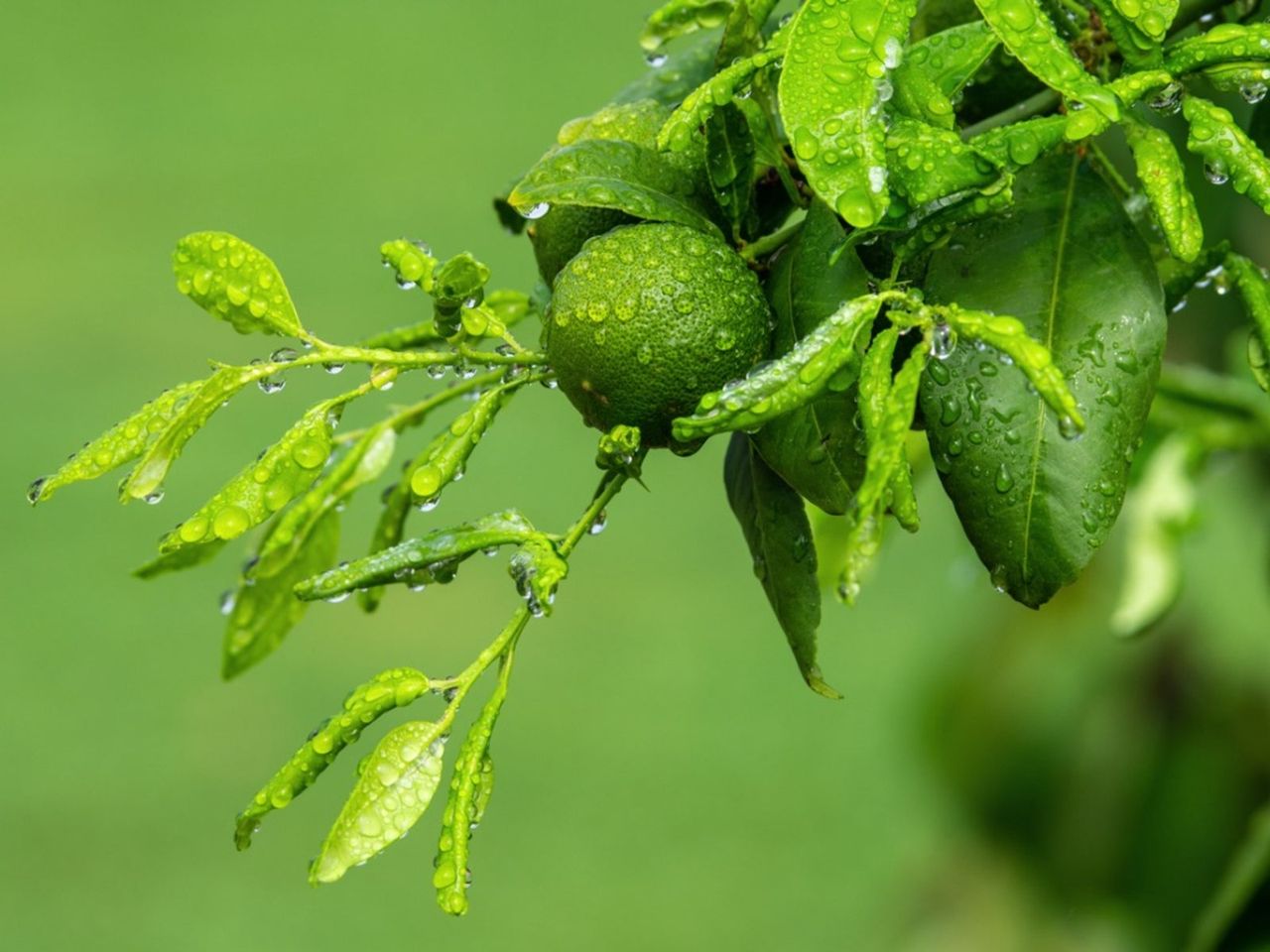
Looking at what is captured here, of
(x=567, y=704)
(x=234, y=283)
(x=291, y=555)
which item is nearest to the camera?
(x=234, y=283)

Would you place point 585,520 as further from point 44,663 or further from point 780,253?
point 44,663

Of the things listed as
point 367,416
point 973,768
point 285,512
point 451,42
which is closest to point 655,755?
point 367,416

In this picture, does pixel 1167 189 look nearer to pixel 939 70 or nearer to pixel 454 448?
pixel 939 70

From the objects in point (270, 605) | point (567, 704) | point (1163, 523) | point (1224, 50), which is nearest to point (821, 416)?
point (1224, 50)

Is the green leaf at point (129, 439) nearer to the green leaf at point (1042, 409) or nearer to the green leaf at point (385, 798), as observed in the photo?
the green leaf at point (385, 798)

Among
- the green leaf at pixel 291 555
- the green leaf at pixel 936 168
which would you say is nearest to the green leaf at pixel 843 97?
the green leaf at pixel 936 168

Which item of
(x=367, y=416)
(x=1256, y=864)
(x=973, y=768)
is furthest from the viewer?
(x=367, y=416)
